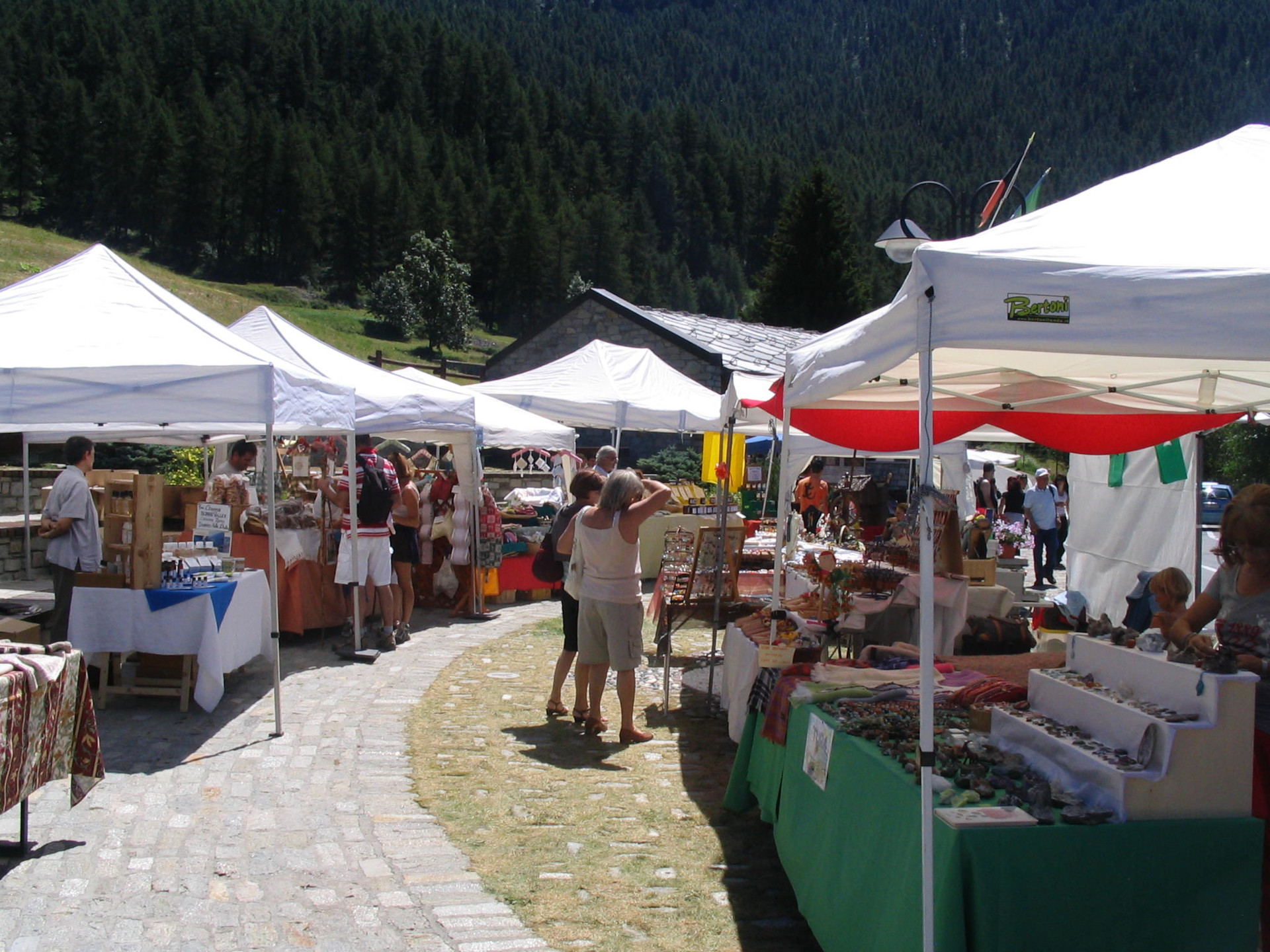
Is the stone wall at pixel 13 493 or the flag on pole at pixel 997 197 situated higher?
the flag on pole at pixel 997 197

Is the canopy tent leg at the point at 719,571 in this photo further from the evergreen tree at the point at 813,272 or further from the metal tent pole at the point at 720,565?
the evergreen tree at the point at 813,272

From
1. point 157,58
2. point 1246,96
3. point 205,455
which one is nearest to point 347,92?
point 157,58

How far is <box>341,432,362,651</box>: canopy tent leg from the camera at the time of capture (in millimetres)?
7570

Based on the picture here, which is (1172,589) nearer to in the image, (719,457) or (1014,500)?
(719,457)

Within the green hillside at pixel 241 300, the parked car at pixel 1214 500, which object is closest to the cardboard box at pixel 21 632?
the parked car at pixel 1214 500

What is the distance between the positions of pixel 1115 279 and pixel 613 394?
11.2m

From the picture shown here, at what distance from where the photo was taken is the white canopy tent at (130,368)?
522 cm

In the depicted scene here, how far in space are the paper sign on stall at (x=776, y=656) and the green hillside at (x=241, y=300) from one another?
118 feet

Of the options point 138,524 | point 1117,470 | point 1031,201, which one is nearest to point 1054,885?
point 138,524

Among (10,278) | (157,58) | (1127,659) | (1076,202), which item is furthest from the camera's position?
(157,58)

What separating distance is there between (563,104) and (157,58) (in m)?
37.3

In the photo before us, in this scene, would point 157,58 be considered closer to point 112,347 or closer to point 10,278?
point 10,278

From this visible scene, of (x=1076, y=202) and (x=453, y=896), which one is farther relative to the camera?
(x=453, y=896)

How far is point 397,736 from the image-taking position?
233 inches
